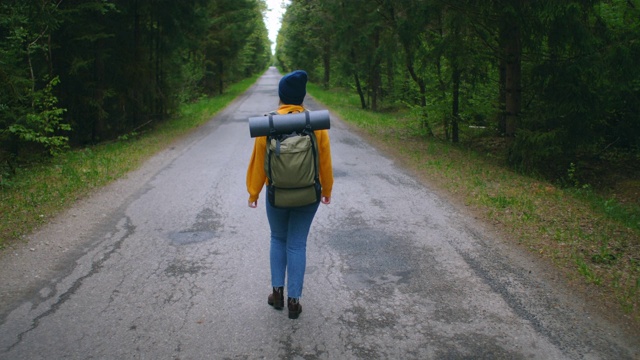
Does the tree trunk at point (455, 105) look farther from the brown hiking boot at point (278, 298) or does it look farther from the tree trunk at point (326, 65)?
the tree trunk at point (326, 65)

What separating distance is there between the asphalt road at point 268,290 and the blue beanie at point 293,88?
1724 mm

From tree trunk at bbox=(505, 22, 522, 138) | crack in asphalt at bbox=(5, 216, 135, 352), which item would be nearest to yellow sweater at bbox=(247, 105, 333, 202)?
crack in asphalt at bbox=(5, 216, 135, 352)

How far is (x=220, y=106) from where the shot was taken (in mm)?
27125

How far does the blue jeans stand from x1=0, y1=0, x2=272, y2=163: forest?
737cm

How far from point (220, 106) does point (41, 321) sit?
24.1 metres

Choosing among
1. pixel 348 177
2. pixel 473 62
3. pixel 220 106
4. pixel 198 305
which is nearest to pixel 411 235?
pixel 198 305

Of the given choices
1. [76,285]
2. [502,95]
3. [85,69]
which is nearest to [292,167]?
[76,285]

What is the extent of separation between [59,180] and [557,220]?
8.10 metres

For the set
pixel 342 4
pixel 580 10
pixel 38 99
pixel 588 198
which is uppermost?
pixel 342 4

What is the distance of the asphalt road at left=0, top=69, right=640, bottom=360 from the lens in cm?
350

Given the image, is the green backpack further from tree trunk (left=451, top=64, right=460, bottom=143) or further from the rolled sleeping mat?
tree trunk (left=451, top=64, right=460, bottom=143)

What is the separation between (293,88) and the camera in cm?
379

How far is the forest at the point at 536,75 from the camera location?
29.0 ft

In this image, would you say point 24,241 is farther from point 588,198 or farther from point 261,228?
point 588,198
